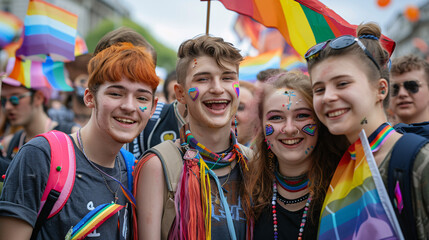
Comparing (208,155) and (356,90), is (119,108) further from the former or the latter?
(356,90)

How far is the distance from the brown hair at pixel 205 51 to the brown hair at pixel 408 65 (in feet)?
6.95

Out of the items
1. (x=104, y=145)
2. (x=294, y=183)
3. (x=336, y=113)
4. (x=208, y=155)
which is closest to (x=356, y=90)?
(x=336, y=113)

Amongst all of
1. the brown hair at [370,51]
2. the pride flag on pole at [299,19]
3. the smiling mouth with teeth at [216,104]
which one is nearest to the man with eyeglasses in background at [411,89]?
the pride flag on pole at [299,19]

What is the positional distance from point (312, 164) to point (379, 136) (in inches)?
26.6

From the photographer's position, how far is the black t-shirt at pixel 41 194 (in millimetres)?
1929

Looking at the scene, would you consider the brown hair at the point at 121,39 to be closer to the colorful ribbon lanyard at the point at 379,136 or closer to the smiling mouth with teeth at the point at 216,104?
the smiling mouth with teeth at the point at 216,104

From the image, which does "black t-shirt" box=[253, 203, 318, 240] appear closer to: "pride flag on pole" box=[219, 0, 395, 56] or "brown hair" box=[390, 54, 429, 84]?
"pride flag on pole" box=[219, 0, 395, 56]

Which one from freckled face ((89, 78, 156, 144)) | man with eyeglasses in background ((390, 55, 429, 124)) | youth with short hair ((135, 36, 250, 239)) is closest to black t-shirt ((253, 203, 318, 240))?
youth with short hair ((135, 36, 250, 239))

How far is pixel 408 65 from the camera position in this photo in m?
3.86

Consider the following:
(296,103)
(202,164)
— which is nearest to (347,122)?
(296,103)

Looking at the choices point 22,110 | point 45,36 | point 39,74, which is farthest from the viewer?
point 39,74

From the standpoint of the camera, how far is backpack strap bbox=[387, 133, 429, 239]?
176 centimetres

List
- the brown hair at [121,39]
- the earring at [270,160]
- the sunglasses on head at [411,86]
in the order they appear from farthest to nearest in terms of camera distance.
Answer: the sunglasses on head at [411,86], the brown hair at [121,39], the earring at [270,160]

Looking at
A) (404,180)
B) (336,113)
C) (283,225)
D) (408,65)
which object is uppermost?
(408,65)
